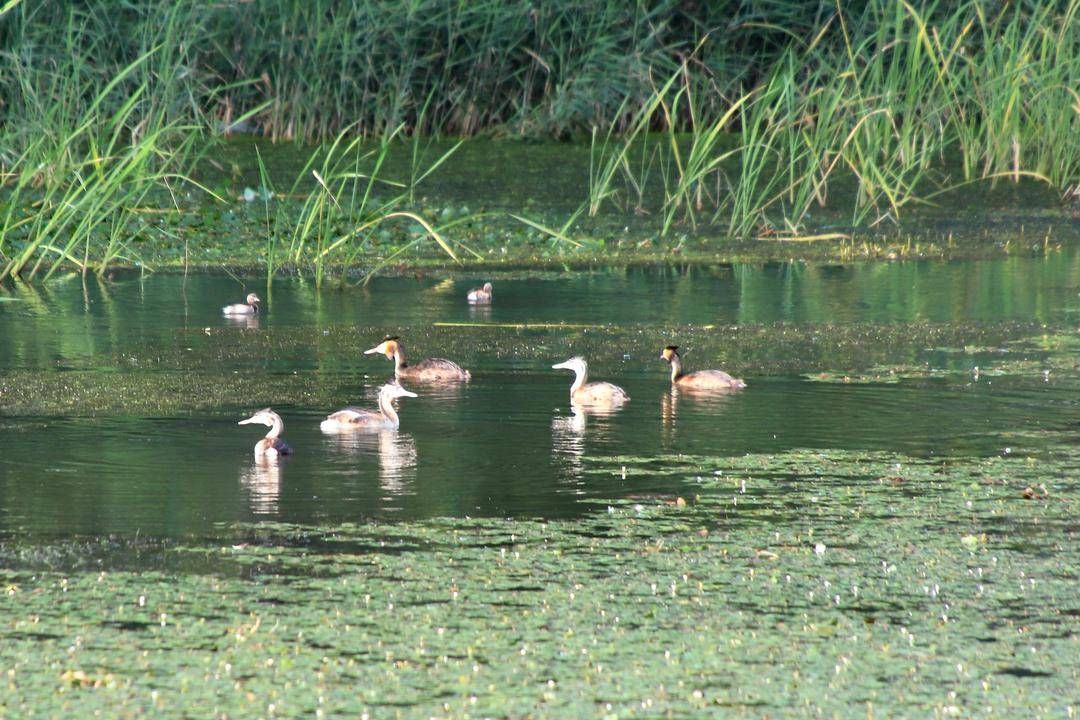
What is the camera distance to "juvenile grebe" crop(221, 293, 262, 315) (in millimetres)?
10961

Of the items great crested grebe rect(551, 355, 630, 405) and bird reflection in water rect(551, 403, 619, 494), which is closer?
bird reflection in water rect(551, 403, 619, 494)

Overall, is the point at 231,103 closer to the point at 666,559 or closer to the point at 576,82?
the point at 576,82

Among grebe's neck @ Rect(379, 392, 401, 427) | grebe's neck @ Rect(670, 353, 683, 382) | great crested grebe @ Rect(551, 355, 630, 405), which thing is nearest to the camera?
grebe's neck @ Rect(379, 392, 401, 427)

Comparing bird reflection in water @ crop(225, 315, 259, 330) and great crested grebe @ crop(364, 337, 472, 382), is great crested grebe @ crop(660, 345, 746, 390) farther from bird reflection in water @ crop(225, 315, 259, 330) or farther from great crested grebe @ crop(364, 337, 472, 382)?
bird reflection in water @ crop(225, 315, 259, 330)

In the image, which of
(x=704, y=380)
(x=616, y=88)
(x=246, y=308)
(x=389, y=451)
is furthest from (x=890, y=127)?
(x=389, y=451)

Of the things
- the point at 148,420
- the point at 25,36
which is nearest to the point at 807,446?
the point at 148,420

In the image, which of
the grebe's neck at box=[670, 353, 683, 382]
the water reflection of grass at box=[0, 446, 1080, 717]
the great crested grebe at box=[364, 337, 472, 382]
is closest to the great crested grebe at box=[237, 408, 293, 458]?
the water reflection of grass at box=[0, 446, 1080, 717]

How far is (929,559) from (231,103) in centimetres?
1348

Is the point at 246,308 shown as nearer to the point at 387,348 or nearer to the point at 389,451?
the point at 387,348

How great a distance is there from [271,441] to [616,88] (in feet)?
37.9

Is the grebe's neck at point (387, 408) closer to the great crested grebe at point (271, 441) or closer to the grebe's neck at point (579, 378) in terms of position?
the great crested grebe at point (271, 441)

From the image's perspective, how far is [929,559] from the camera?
5535 mm

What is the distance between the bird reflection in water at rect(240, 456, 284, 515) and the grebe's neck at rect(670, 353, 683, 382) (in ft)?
7.97

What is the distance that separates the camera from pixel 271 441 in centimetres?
689
